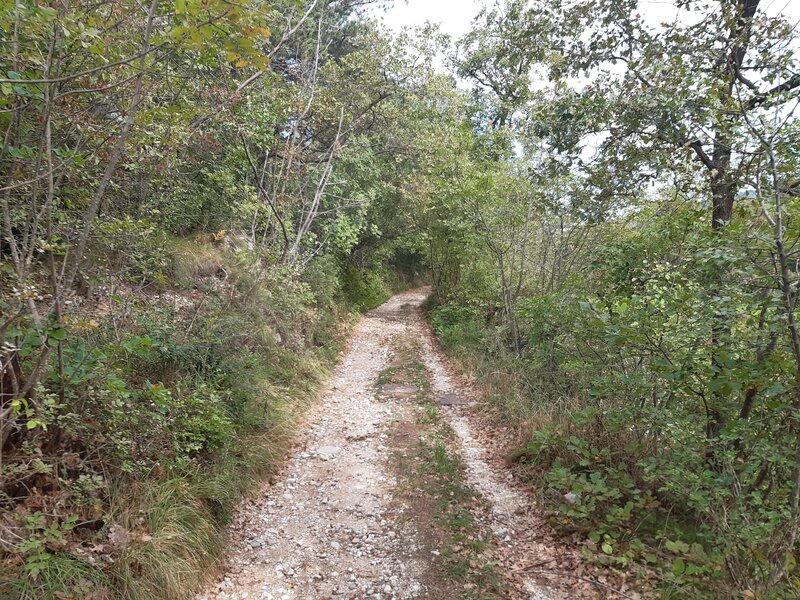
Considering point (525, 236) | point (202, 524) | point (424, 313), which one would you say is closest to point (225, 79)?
point (202, 524)

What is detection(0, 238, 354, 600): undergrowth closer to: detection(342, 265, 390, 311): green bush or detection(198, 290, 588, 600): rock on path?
detection(198, 290, 588, 600): rock on path

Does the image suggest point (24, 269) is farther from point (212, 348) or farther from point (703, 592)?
point (703, 592)

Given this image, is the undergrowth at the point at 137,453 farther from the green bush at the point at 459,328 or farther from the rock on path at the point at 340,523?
the green bush at the point at 459,328

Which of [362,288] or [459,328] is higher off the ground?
[362,288]

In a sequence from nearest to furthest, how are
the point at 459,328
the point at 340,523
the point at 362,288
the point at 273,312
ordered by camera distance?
the point at 340,523, the point at 273,312, the point at 459,328, the point at 362,288

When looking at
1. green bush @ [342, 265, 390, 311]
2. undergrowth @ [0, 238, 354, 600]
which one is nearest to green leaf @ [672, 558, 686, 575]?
undergrowth @ [0, 238, 354, 600]

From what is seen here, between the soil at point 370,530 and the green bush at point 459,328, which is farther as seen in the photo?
the green bush at point 459,328

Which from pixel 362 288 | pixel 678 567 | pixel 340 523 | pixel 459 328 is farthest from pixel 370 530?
pixel 362 288

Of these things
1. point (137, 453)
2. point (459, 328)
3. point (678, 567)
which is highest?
point (137, 453)

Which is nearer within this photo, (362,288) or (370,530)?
(370,530)

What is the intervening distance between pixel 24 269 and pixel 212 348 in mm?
3195

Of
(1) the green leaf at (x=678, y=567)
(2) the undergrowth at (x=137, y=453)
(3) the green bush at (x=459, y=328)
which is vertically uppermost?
(2) the undergrowth at (x=137, y=453)

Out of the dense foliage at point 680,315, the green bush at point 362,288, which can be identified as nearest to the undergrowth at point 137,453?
the dense foliage at point 680,315

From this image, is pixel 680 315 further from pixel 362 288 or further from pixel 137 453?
pixel 362 288
